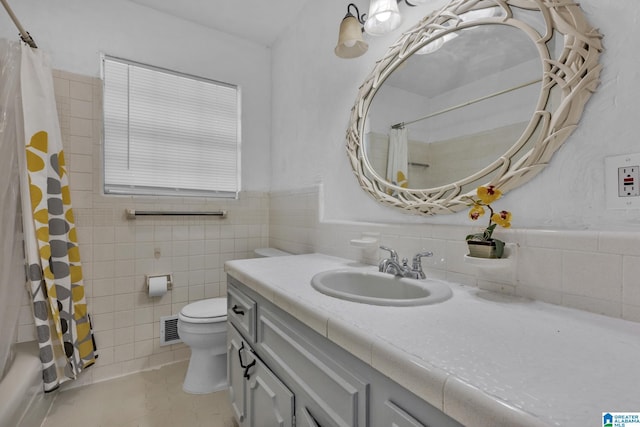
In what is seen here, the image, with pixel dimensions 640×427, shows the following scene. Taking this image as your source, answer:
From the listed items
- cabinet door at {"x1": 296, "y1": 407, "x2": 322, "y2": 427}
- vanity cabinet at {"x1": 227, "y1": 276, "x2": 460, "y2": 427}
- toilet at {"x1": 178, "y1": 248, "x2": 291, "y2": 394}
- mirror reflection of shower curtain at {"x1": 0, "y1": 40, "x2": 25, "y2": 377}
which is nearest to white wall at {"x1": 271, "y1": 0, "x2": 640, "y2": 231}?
vanity cabinet at {"x1": 227, "y1": 276, "x2": 460, "y2": 427}

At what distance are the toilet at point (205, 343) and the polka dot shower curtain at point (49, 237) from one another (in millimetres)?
604

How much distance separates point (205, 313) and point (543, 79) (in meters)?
1.90

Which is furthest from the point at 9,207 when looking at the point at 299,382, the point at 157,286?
A: the point at 299,382

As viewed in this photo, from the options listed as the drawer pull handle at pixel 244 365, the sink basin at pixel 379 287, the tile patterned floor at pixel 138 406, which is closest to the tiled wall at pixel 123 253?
the tile patterned floor at pixel 138 406

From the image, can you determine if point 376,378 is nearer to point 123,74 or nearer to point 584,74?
point 584,74

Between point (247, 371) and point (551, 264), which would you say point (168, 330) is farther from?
point (551, 264)

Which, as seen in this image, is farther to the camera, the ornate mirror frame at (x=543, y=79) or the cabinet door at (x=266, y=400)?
the cabinet door at (x=266, y=400)

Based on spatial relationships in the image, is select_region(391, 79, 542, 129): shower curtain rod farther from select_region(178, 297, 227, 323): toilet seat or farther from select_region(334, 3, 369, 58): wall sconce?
select_region(178, 297, 227, 323): toilet seat

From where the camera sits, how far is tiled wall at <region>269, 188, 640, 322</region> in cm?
70

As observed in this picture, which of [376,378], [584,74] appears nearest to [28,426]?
[376,378]

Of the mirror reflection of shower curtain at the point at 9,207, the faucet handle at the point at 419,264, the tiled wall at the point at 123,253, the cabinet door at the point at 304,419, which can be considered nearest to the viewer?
the cabinet door at the point at 304,419

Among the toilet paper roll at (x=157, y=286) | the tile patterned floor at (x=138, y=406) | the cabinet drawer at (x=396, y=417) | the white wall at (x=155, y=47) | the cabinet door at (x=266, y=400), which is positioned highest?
the white wall at (x=155, y=47)

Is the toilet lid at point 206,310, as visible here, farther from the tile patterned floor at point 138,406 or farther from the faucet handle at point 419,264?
the faucet handle at point 419,264

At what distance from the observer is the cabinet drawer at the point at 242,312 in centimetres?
115
